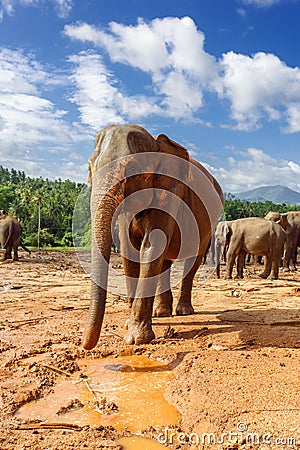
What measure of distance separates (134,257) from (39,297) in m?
4.60

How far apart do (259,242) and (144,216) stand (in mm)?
11348

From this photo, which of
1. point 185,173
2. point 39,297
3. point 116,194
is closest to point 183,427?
point 116,194

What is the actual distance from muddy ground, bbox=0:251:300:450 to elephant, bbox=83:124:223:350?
1.75 feet

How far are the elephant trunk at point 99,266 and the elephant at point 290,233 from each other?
59.3ft

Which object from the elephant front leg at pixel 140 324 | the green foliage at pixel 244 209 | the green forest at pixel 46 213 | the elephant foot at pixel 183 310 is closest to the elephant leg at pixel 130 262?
the elephant front leg at pixel 140 324

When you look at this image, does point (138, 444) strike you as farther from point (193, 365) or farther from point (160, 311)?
point (160, 311)

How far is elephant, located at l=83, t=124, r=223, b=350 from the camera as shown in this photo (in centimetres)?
491

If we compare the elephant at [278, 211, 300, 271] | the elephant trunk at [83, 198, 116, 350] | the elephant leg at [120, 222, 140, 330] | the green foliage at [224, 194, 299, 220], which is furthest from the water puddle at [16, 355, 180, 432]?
the green foliage at [224, 194, 299, 220]

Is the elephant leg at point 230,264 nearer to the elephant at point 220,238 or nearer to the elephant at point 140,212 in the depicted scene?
the elephant at point 220,238

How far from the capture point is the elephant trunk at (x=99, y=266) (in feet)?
14.8

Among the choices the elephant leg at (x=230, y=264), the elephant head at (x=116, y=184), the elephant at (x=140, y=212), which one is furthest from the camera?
the elephant leg at (x=230, y=264)

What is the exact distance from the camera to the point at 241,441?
2.83 meters

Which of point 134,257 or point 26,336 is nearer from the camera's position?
point 26,336

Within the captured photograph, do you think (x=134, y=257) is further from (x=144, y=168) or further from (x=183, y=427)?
(x=183, y=427)
